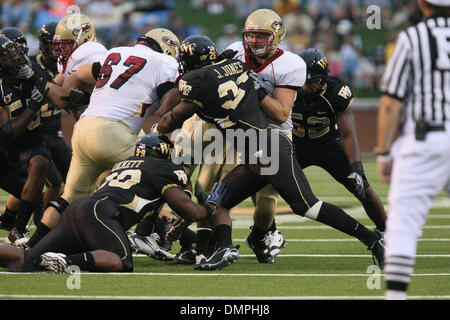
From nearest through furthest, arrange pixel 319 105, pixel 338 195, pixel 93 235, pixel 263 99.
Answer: pixel 93 235 < pixel 263 99 < pixel 319 105 < pixel 338 195

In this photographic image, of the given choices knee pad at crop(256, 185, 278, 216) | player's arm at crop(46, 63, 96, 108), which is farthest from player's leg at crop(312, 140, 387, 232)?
player's arm at crop(46, 63, 96, 108)

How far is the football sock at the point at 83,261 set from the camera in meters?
5.58

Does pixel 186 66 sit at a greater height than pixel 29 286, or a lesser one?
greater

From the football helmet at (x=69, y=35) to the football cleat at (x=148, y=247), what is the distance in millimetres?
2053

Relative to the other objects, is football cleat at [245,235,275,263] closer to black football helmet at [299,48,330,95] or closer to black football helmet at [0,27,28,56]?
black football helmet at [299,48,330,95]

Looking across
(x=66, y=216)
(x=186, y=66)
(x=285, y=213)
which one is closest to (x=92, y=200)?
(x=66, y=216)

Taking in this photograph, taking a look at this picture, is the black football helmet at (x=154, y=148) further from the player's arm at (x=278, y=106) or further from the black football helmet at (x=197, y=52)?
the player's arm at (x=278, y=106)

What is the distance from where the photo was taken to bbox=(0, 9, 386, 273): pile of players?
19.3ft

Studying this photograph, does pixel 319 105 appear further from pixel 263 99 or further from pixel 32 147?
pixel 32 147

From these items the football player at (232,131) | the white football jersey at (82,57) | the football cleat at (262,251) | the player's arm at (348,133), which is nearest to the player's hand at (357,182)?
the player's arm at (348,133)

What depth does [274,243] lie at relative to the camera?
6.81 m

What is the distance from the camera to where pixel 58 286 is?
17.3 ft

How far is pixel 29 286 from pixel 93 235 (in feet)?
1.97

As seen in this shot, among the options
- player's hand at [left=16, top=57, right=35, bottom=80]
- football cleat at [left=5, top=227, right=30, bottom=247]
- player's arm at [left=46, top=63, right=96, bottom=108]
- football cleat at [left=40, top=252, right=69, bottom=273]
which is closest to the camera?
football cleat at [left=40, top=252, right=69, bottom=273]
